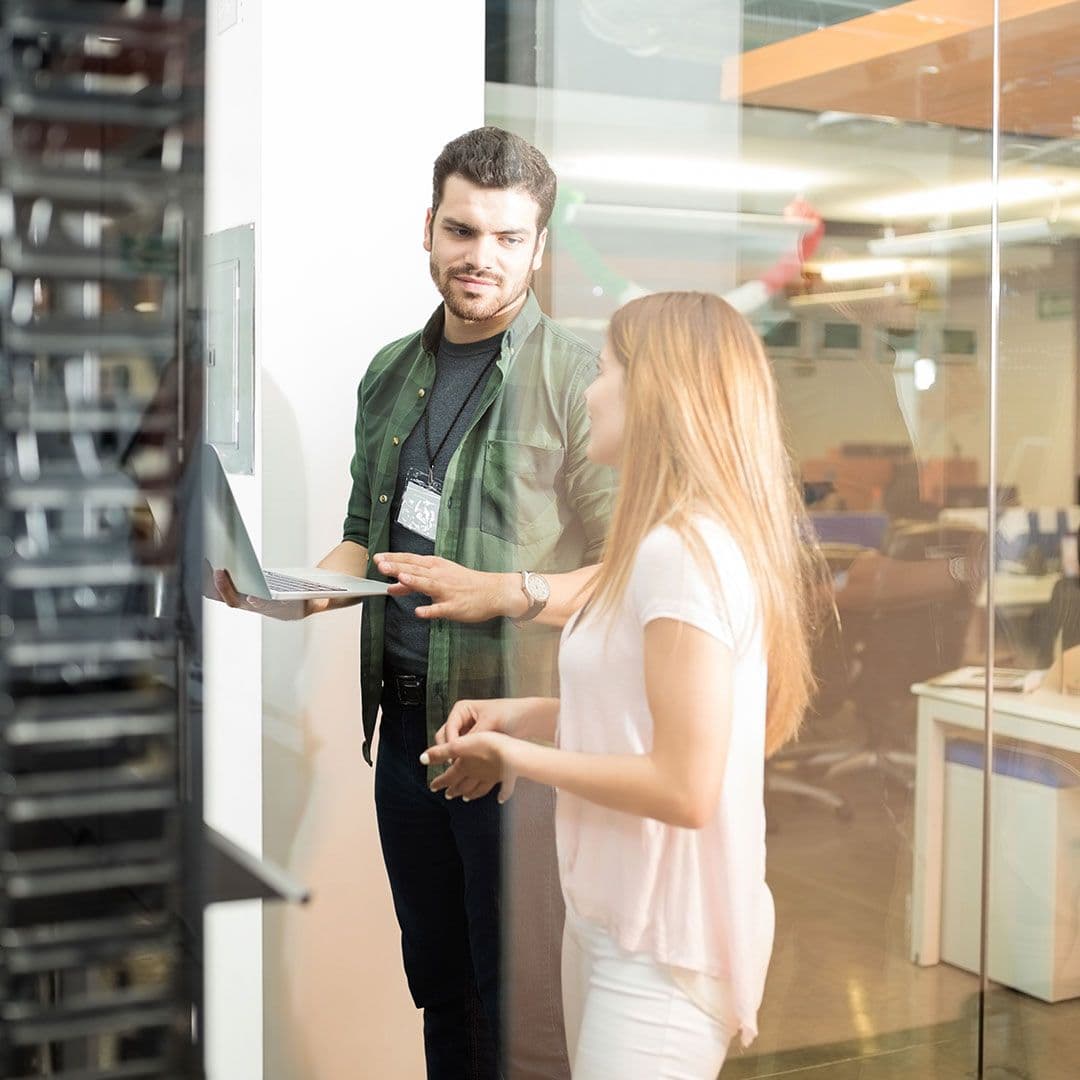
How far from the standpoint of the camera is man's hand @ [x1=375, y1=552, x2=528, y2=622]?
6.35 feet

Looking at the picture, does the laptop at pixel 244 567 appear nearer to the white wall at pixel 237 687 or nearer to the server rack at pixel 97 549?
the white wall at pixel 237 687

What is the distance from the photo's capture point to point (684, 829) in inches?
68.5

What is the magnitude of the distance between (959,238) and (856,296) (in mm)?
183

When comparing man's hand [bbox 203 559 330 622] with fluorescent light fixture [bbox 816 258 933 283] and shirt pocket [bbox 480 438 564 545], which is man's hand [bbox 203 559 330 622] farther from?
fluorescent light fixture [bbox 816 258 933 283]

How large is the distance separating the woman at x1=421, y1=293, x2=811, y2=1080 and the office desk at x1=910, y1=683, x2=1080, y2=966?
0.76 ft

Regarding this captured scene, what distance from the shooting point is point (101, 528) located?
1.98 ft

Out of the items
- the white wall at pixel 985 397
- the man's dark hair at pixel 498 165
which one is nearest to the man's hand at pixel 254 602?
the man's dark hair at pixel 498 165

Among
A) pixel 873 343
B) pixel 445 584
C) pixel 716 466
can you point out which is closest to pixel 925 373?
pixel 873 343

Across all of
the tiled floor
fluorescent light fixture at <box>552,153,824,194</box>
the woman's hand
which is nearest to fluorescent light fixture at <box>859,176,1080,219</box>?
fluorescent light fixture at <box>552,153,824,194</box>

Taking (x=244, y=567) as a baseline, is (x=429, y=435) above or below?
above

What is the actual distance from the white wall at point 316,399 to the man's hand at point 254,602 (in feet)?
0.06

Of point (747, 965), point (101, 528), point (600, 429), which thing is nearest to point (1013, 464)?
point (600, 429)

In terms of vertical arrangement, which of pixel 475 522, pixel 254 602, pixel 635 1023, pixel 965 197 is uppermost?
pixel 965 197

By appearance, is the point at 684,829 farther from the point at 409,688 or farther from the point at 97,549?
the point at 97,549
